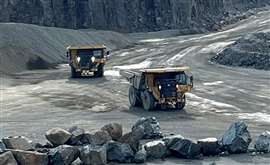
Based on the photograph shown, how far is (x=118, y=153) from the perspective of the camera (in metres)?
18.2

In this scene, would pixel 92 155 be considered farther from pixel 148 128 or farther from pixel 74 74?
pixel 74 74

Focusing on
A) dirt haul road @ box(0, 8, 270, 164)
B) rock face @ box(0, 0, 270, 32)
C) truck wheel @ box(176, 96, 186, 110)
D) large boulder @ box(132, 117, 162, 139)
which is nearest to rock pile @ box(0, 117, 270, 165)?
dirt haul road @ box(0, 8, 270, 164)

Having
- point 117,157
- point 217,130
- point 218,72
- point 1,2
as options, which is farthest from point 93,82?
point 1,2

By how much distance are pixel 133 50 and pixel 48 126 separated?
133ft

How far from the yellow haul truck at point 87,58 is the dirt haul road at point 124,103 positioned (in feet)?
4.02

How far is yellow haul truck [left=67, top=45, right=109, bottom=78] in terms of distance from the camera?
4284cm

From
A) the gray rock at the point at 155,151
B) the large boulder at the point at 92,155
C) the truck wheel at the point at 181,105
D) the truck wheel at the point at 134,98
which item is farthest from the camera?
the truck wheel at the point at 134,98

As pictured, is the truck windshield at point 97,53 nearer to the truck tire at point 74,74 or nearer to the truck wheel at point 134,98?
the truck tire at point 74,74

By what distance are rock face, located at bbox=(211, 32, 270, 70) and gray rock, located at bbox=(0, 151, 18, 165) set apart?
105 ft

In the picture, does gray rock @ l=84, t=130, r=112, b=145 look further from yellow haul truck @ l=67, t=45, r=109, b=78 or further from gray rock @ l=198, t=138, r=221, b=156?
yellow haul truck @ l=67, t=45, r=109, b=78

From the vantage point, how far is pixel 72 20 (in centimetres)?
8469

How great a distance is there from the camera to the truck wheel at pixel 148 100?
2784cm

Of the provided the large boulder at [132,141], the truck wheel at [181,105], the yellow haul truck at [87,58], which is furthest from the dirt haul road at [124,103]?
the yellow haul truck at [87,58]

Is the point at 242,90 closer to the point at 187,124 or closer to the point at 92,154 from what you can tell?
the point at 187,124
